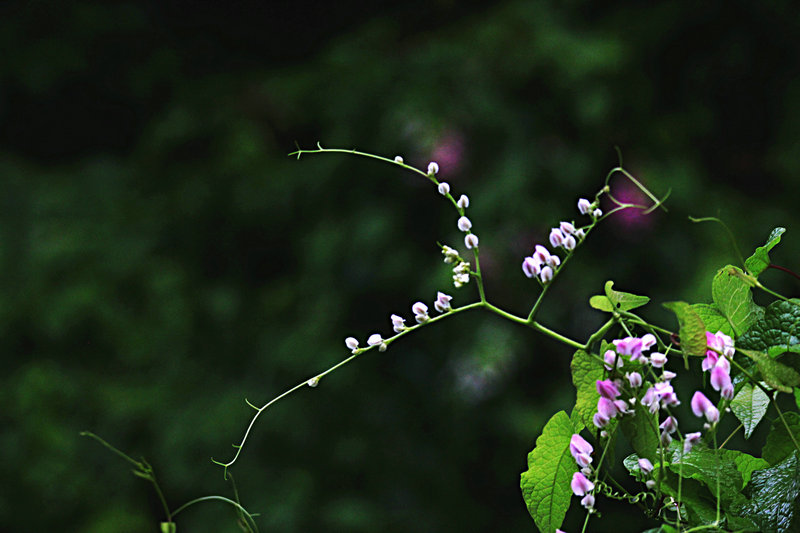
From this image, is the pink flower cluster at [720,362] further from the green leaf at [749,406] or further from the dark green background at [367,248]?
the dark green background at [367,248]

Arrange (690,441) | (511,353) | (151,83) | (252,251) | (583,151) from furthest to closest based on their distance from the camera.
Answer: (151,83)
(252,251)
(583,151)
(511,353)
(690,441)

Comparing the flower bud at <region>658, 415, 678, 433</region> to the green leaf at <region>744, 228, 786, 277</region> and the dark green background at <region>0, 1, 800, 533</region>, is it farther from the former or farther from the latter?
the dark green background at <region>0, 1, 800, 533</region>

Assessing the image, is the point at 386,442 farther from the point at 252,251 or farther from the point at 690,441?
the point at 690,441

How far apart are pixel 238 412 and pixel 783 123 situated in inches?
47.2

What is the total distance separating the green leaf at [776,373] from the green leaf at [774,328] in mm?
28

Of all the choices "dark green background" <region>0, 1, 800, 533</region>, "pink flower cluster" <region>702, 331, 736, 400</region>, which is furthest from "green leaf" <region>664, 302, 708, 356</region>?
"dark green background" <region>0, 1, 800, 533</region>

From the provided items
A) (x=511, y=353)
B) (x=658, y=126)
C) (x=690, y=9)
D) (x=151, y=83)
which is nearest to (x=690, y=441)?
(x=511, y=353)

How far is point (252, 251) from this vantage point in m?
1.60

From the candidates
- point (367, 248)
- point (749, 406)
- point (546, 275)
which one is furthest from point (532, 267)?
point (367, 248)

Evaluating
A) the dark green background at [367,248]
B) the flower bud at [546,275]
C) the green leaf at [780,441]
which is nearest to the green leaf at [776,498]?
the green leaf at [780,441]

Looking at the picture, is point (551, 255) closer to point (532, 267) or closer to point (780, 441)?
point (532, 267)

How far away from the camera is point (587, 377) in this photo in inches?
10.4

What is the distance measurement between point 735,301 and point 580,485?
0.31 ft

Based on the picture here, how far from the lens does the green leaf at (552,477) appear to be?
0.28m
